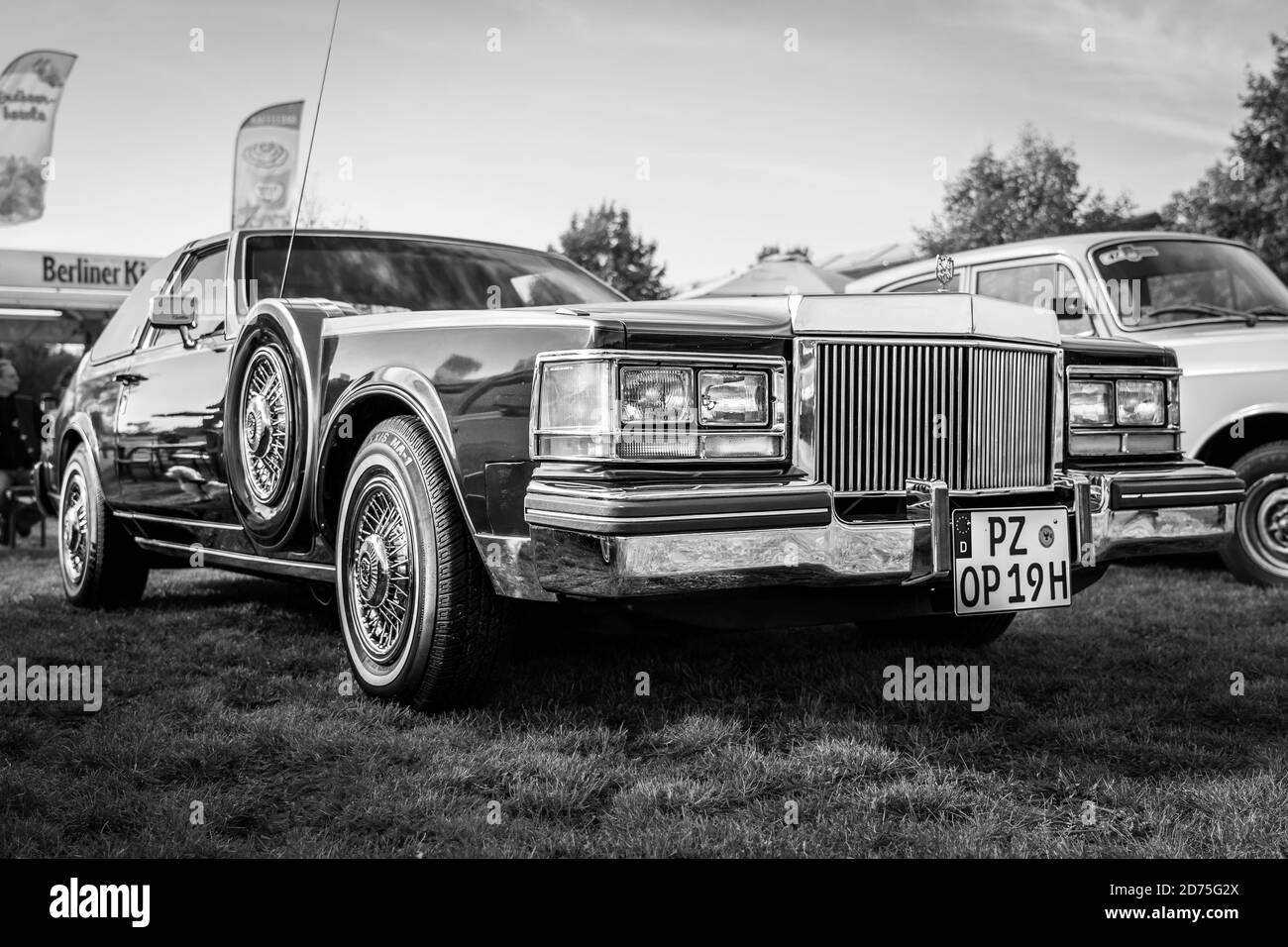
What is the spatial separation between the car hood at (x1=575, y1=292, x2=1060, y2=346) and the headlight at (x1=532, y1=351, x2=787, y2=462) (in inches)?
3.3

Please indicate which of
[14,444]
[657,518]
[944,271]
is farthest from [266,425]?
[14,444]

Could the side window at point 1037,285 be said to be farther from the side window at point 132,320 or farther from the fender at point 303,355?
the side window at point 132,320

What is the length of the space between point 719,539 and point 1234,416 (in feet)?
14.6

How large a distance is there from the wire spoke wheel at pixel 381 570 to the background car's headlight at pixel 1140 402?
2330 mm

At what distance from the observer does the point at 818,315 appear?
3061 mm

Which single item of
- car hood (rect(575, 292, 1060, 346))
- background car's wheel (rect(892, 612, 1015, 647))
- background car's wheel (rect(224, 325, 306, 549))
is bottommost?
background car's wheel (rect(892, 612, 1015, 647))

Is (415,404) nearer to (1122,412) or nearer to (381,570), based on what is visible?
(381,570)

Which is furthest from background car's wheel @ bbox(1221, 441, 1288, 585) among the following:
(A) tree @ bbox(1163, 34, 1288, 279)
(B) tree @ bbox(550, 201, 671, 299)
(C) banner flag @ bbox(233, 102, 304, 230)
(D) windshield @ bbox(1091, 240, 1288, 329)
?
(B) tree @ bbox(550, 201, 671, 299)

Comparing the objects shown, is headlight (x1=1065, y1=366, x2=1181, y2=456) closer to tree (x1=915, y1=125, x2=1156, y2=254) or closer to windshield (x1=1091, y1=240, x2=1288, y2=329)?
windshield (x1=1091, y1=240, x2=1288, y2=329)

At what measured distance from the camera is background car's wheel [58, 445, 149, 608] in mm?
5539

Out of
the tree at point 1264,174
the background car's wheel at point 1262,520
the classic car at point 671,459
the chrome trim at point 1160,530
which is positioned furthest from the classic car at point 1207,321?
the tree at point 1264,174

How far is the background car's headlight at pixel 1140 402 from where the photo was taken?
12.9 feet
